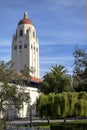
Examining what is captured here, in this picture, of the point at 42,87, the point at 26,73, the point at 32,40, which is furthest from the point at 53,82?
the point at 32,40

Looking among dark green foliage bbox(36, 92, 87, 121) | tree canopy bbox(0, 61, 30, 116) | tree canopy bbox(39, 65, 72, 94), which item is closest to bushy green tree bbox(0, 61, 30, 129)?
tree canopy bbox(0, 61, 30, 116)

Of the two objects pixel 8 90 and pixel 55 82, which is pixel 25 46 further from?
pixel 8 90

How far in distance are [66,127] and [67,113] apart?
13.0m

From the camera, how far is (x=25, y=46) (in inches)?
5256

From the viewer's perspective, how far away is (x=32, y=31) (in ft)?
442

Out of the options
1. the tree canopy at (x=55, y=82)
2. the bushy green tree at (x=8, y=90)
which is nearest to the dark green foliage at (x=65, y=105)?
the bushy green tree at (x=8, y=90)

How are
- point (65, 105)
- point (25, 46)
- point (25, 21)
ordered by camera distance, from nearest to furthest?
point (65, 105) → point (25, 46) → point (25, 21)

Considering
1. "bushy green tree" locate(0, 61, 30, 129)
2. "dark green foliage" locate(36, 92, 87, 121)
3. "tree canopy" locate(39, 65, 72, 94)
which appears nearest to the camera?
"bushy green tree" locate(0, 61, 30, 129)

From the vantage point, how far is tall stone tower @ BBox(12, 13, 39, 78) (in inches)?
5202

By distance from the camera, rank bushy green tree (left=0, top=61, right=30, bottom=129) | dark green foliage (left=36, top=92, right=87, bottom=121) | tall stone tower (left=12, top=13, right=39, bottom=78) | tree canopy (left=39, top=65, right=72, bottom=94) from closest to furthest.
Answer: bushy green tree (left=0, top=61, right=30, bottom=129) → dark green foliage (left=36, top=92, right=87, bottom=121) → tree canopy (left=39, top=65, right=72, bottom=94) → tall stone tower (left=12, top=13, right=39, bottom=78)

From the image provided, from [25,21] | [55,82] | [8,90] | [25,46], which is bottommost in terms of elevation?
[8,90]

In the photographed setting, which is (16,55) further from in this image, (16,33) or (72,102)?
(72,102)

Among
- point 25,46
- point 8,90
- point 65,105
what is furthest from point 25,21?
point 8,90

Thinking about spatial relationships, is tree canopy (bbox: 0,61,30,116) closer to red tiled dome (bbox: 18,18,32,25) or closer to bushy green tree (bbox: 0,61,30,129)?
bushy green tree (bbox: 0,61,30,129)
